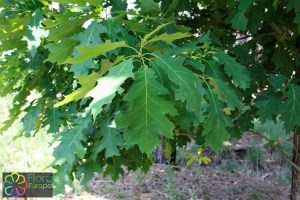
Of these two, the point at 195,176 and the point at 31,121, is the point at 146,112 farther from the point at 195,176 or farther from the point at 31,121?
the point at 195,176

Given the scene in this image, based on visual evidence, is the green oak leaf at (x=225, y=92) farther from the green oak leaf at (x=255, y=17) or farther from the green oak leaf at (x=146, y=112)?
the green oak leaf at (x=255, y=17)

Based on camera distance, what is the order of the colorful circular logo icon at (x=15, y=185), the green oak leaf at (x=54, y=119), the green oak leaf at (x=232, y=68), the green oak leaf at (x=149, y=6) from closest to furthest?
the green oak leaf at (x=232, y=68), the green oak leaf at (x=149, y=6), the green oak leaf at (x=54, y=119), the colorful circular logo icon at (x=15, y=185)

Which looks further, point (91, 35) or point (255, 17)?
point (255, 17)

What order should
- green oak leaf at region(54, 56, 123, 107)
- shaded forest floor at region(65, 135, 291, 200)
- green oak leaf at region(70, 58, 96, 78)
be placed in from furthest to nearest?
shaded forest floor at region(65, 135, 291, 200)
green oak leaf at region(70, 58, 96, 78)
green oak leaf at region(54, 56, 123, 107)

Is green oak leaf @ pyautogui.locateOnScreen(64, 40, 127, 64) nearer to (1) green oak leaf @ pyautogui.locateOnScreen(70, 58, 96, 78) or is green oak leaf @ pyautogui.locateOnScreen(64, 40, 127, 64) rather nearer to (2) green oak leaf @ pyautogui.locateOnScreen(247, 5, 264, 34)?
(1) green oak leaf @ pyautogui.locateOnScreen(70, 58, 96, 78)

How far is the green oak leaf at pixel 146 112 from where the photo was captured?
44.2 inches

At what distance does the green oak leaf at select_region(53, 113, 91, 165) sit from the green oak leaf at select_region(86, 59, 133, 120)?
0.34m

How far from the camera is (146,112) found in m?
1.13

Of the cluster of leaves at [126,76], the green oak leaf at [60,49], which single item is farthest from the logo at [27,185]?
the green oak leaf at [60,49]

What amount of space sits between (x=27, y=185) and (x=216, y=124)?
8.73ft

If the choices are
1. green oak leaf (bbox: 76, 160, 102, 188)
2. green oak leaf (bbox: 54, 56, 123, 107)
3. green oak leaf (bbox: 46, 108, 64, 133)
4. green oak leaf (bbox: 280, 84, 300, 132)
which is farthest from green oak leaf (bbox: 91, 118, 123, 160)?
green oak leaf (bbox: 280, 84, 300, 132)

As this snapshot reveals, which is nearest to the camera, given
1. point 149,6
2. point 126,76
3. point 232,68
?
point 126,76

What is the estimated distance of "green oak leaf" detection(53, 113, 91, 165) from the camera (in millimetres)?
1397

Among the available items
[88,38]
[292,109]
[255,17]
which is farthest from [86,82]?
[255,17]
